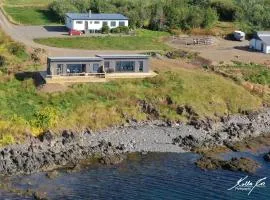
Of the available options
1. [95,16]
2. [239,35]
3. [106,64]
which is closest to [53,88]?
[106,64]

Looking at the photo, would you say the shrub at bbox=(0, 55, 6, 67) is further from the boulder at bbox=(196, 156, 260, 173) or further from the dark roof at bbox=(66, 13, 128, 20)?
the boulder at bbox=(196, 156, 260, 173)

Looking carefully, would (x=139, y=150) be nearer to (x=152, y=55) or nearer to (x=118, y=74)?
(x=118, y=74)

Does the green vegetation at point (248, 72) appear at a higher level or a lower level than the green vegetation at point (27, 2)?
lower

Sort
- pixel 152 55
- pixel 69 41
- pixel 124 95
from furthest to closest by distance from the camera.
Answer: pixel 69 41 < pixel 152 55 < pixel 124 95

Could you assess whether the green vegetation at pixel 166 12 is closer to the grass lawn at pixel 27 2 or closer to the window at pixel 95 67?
the grass lawn at pixel 27 2

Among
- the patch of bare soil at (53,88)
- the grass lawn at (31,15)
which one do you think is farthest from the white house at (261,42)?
the patch of bare soil at (53,88)

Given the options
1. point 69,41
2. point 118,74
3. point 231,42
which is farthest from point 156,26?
point 118,74
